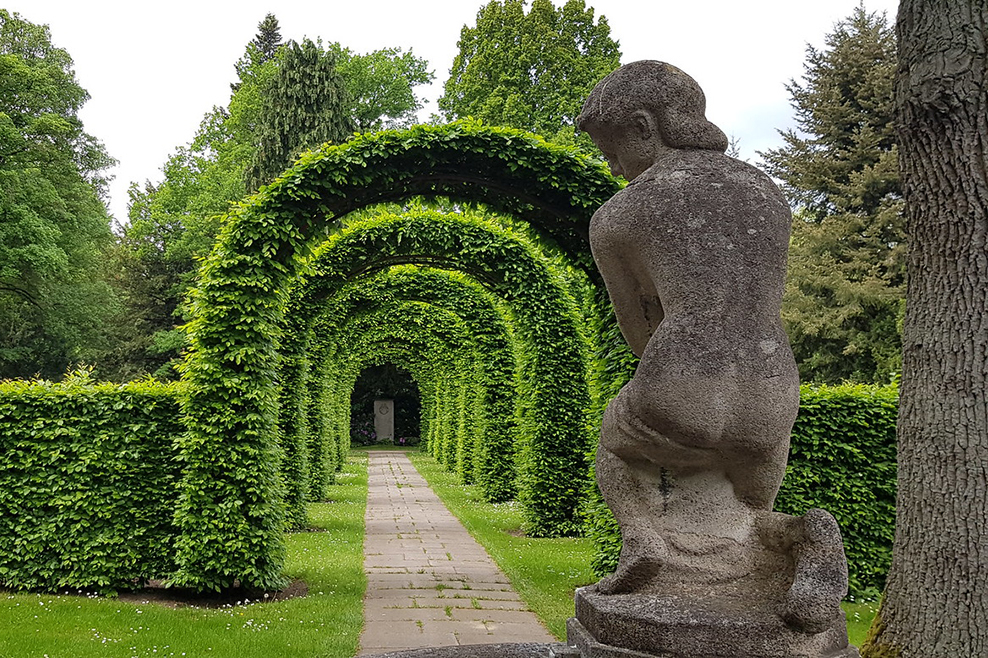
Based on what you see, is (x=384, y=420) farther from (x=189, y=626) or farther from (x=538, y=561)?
(x=189, y=626)

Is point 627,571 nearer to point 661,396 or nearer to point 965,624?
point 661,396

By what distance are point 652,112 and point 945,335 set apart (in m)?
2.93

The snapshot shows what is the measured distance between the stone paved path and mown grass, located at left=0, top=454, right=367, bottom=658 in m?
0.27

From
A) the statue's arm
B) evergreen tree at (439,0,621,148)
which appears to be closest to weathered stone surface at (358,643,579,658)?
the statue's arm

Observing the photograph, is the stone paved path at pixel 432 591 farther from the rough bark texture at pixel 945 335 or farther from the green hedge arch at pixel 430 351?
the green hedge arch at pixel 430 351

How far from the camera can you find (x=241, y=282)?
26.0ft

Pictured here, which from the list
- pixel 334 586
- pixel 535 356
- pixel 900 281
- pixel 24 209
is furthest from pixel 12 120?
pixel 900 281

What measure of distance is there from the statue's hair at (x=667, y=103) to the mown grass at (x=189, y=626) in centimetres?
452

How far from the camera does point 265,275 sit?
8047 mm

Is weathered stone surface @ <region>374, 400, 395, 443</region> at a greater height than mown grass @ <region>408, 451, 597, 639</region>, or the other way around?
weathered stone surface @ <region>374, 400, 395, 443</region>

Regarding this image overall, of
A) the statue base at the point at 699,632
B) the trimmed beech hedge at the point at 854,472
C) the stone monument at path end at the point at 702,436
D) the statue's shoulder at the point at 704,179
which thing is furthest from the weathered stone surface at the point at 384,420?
the statue base at the point at 699,632

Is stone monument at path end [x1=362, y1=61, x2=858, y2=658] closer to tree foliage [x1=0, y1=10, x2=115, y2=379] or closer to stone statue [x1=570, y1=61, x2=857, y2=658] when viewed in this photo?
stone statue [x1=570, y1=61, x2=857, y2=658]

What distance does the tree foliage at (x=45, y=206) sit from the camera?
24.1m

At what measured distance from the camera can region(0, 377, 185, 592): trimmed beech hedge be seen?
8148 mm
